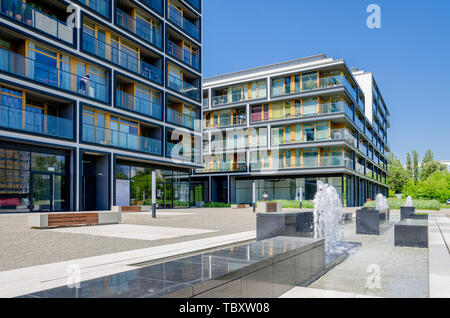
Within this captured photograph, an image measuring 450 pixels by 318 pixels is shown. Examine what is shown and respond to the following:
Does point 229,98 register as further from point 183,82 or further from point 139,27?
point 139,27

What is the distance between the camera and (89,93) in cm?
2548

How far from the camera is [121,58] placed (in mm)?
28734

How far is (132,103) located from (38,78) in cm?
859

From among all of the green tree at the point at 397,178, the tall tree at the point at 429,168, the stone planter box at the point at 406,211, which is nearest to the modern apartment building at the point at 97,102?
the stone planter box at the point at 406,211

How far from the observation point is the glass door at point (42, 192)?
22031 millimetres

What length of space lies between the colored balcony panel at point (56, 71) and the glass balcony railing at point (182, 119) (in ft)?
25.9

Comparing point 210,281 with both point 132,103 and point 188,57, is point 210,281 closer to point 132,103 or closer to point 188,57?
point 132,103

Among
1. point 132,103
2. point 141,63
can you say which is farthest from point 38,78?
point 141,63

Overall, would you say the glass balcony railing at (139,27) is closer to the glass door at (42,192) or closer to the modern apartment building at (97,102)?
the modern apartment building at (97,102)

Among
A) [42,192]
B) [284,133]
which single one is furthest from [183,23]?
[42,192]

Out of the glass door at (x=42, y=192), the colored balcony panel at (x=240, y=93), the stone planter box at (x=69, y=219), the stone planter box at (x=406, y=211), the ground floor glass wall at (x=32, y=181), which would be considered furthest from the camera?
the colored balcony panel at (x=240, y=93)

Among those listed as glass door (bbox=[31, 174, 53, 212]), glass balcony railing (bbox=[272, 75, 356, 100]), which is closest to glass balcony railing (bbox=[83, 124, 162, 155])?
glass door (bbox=[31, 174, 53, 212])

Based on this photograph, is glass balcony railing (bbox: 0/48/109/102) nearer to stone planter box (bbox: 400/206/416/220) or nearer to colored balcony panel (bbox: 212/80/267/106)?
stone planter box (bbox: 400/206/416/220)

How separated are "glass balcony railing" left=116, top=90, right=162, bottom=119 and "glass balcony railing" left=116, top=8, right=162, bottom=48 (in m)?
5.01
